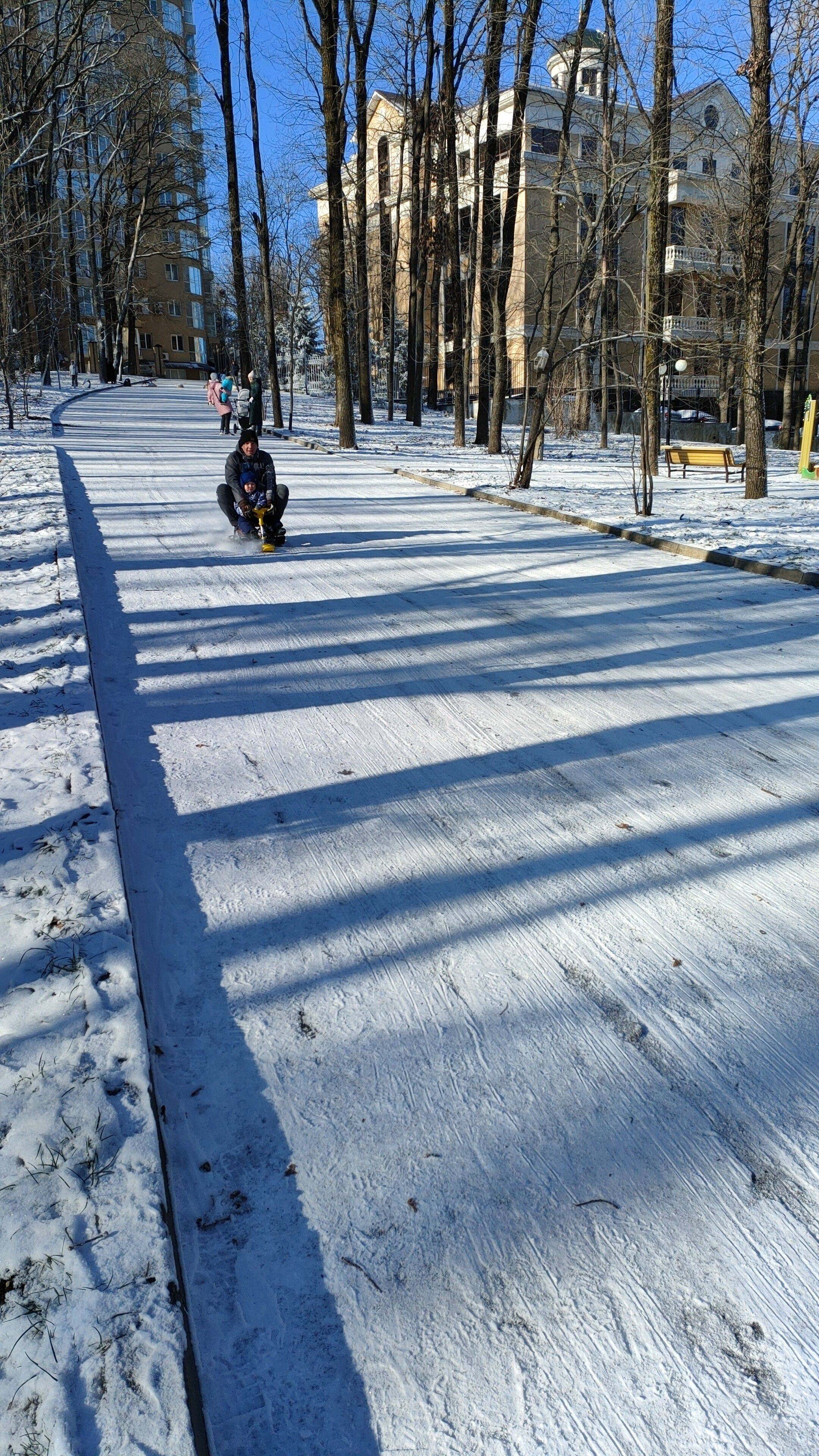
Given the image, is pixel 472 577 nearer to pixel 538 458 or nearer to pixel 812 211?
pixel 538 458

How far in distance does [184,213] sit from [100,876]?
7998 cm

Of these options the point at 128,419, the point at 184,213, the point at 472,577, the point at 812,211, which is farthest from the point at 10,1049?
the point at 184,213

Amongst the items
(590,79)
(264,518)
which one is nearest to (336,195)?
(590,79)

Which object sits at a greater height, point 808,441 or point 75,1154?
point 808,441

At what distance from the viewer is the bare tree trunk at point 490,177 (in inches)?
671

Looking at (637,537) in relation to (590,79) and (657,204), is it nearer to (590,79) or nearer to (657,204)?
(657,204)

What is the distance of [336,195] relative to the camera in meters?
21.5

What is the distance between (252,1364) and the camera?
6.15ft

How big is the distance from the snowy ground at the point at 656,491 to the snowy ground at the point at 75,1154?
746cm

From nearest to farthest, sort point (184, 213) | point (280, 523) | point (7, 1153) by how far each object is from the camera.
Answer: point (7, 1153) → point (280, 523) → point (184, 213)

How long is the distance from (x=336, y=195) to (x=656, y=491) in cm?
1112

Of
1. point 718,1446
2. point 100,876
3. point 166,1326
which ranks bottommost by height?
point 718,1446

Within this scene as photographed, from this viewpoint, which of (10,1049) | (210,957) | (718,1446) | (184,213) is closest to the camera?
(718,1446)

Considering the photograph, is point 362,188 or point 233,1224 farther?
point 362,188
